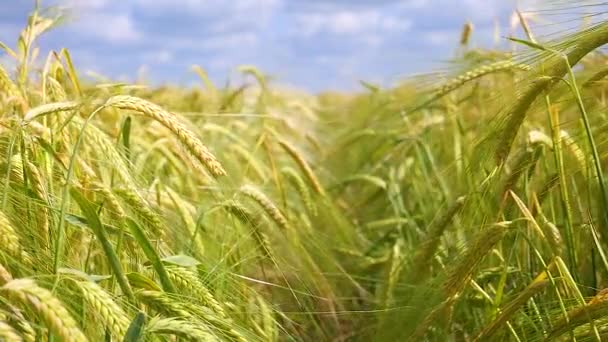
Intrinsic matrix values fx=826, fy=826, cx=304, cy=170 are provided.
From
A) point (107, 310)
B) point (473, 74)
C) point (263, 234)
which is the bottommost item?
point (263, 234)

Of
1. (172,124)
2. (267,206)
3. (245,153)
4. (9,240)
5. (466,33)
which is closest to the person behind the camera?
(9,240)

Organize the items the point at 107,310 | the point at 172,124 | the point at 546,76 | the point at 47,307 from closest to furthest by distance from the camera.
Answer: the point at 47,307 < the point at 107,310 < the point at 172,124 < the point at 546,76

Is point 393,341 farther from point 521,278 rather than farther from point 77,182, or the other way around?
point 77,182

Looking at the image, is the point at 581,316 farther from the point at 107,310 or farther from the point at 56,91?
the point at 56,91

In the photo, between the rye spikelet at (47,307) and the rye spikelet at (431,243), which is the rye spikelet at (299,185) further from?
the rye spikelet at (47,307)

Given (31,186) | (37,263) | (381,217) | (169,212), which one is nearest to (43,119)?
(169,212)

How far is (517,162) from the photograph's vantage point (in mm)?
2154

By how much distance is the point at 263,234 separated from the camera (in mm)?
2107

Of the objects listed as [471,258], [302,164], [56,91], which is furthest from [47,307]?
[302,164]

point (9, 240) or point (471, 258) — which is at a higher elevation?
point (9, 240)

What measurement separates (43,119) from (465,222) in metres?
1.21

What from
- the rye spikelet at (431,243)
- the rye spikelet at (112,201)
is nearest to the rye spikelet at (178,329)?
the rye spikelet at (112,201)

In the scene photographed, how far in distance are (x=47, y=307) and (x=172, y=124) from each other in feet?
1.76

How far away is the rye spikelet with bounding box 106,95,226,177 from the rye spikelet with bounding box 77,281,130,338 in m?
0.36
